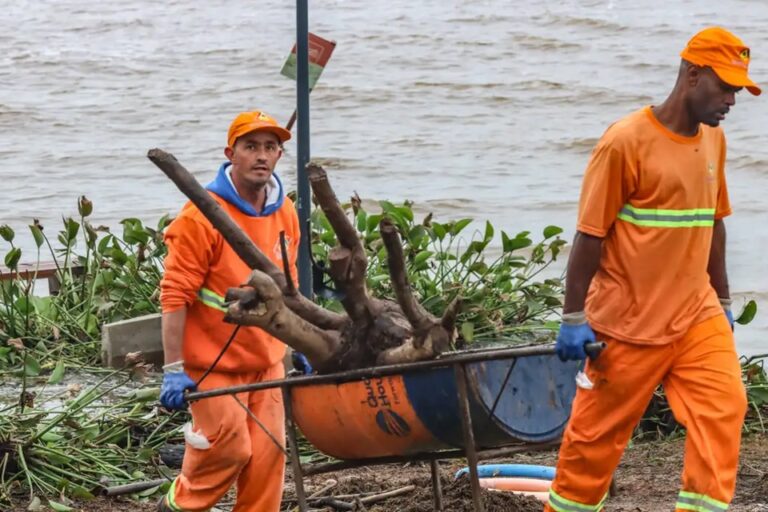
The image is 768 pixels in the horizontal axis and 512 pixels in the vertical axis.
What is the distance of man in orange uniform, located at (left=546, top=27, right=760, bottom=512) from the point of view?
15.2ft

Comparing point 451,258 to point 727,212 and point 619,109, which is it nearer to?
point 727,212

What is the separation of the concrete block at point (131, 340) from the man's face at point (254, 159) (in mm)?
2075

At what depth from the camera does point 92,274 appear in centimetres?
784

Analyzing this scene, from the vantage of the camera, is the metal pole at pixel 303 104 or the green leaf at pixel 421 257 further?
the green leaf at pixel 421 257

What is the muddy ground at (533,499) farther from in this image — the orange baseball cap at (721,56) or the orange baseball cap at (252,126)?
the orange baseball cap at (721,56)

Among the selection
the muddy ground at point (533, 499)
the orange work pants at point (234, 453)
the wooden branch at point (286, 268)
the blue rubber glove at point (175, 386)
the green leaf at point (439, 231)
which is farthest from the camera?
the green leaf at point (439, 231)

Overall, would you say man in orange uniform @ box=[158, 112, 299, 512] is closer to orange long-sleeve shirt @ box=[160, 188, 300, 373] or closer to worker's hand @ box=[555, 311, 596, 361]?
orange long-sleeve shirt @ box=[160, 188, 300, 373]

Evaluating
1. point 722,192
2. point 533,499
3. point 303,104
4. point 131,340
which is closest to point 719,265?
point 722,192

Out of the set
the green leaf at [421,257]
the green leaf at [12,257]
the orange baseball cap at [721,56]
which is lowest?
the green leaf at [421,257]

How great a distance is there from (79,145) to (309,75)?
32.9ft

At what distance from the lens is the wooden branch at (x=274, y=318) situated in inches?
181

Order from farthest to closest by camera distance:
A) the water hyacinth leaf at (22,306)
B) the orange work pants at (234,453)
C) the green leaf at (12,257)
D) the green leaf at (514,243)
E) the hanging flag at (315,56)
Answer: the green leaf at (514,243) → the water hyacinth leaf at (22,306) → the green leaf at (12,257) → the hanging flag at (315,56) → the orange work pants at (234,453)

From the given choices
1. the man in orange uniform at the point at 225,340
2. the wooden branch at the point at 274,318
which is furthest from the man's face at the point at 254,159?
the wooden branch at the point at 274,318

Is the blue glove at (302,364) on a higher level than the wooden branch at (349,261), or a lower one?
lower
